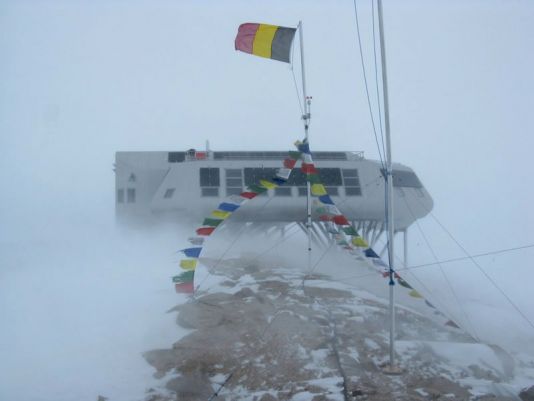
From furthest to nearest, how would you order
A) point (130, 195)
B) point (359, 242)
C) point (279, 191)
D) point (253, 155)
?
point (130, 195) < point (253, 155) < point (279, 191) < point (359, 242)

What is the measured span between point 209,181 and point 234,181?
101 cm

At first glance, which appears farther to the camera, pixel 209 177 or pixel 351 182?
pixel 351 182

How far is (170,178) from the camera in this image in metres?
23.4

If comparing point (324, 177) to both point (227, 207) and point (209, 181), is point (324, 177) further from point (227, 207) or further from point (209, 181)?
point (227, 207)

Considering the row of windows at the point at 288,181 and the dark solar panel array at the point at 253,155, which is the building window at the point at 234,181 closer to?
the row of windows at the point at 288,181

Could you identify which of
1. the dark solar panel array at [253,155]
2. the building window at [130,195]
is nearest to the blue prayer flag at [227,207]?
the dark solar panel array at [253,155]

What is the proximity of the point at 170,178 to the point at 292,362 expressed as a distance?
14530 millimetres

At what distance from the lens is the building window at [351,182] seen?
23.5 m

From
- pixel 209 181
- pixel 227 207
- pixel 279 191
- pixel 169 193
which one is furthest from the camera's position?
pixel 279 191

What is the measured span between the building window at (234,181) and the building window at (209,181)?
0.41 metres

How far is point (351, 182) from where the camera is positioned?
23.7 m

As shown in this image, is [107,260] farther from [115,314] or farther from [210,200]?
[115,314]

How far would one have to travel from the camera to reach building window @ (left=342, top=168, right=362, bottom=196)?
23.5 metres

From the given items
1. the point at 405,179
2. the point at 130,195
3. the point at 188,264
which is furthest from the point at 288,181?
the point at 188,264
